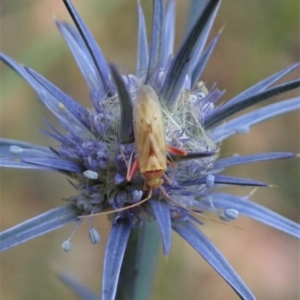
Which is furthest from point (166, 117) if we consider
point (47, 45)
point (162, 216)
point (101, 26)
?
point (101, 26)

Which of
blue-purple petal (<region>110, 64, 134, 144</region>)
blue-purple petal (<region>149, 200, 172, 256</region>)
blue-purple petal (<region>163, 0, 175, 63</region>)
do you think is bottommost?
blue-purple petal (<region>149, 200, 172, 256</region>)

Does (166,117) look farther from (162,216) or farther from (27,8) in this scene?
(27,8)

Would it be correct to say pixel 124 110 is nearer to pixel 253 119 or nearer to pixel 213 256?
pixel 213 256

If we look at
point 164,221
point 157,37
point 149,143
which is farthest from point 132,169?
point 157,37

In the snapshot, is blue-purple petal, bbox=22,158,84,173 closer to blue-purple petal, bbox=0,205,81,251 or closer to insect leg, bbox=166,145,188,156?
blue-purple petal, bbox=0,205,81,251

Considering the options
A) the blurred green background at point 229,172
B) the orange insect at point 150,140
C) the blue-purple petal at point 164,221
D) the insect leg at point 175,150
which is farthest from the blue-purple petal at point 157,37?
the blurred green background at point 229,172

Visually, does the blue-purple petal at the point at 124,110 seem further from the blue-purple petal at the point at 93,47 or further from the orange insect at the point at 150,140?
the blue-purple petal at the point at 93,47

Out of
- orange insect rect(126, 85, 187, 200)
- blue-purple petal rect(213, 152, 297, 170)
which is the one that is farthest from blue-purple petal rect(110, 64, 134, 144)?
blue-purple petal rect(213, 152, 297, 170)
